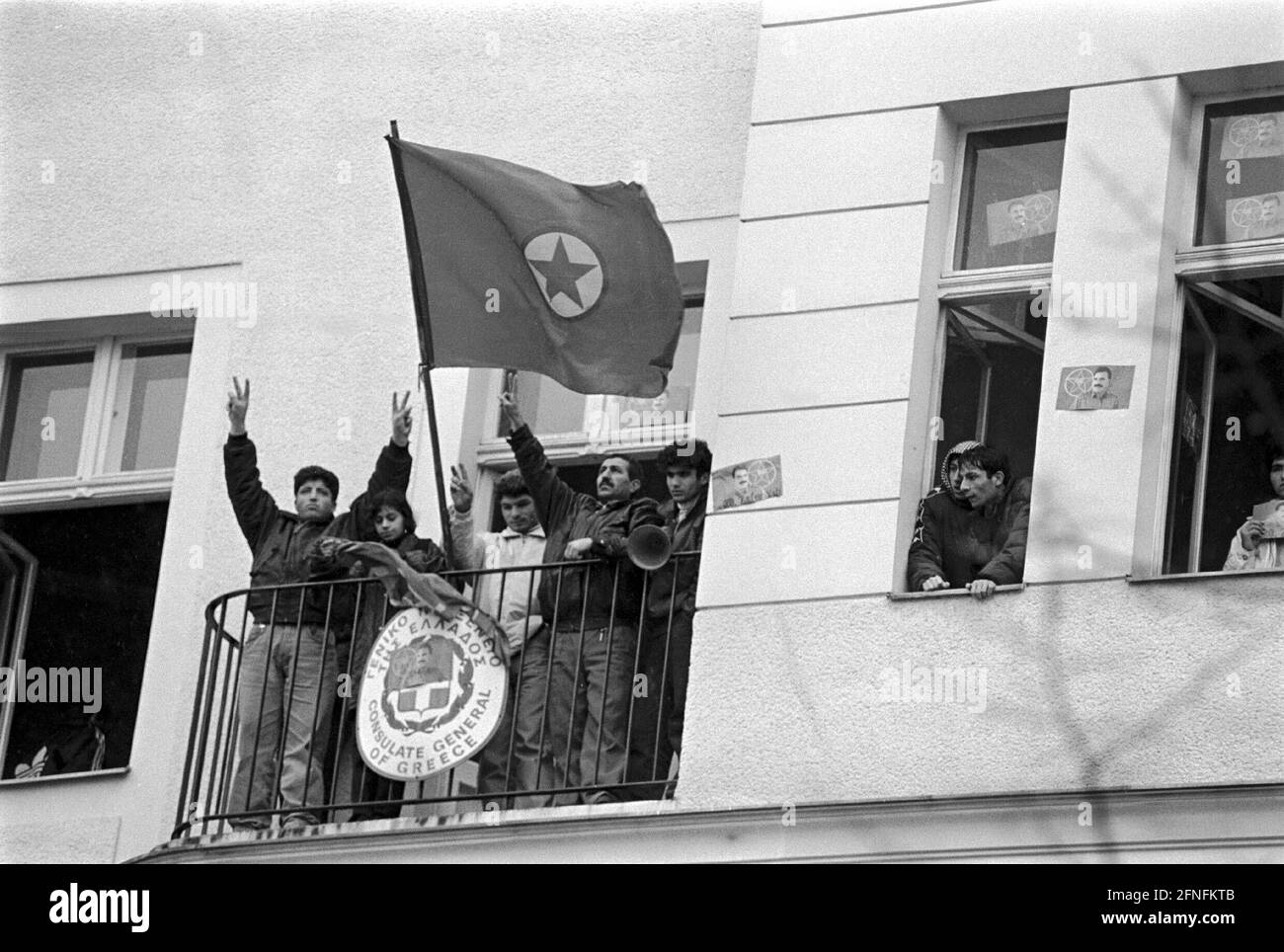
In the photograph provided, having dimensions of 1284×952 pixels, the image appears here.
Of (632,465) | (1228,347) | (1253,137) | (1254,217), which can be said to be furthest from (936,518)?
(1253,137)

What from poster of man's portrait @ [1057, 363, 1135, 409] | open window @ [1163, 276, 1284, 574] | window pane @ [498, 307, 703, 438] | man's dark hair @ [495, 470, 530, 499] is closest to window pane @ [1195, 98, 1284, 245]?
open window @ [1163, 276, 1284, 574]

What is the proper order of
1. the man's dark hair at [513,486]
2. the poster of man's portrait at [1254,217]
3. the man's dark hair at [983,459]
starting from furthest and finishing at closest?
Answer: the man's dark hair at [513,486] → the poster of man's portrait at [1254,217] → the man's dark hair at [983,459]

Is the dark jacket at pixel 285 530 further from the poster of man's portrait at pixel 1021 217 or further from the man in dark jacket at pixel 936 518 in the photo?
the poster of man's portrait at pixel 1021 217

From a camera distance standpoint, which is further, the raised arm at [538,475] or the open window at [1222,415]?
the raised arm at [538,475]

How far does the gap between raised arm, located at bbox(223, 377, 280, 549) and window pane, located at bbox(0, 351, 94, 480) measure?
1.80 meters

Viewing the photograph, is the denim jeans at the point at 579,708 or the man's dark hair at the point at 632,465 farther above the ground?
the man's dark hair at the point at 632,465

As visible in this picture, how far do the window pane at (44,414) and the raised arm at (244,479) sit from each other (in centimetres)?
180

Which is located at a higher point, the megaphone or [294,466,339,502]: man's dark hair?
[294,466,339,502]: man's dark hair

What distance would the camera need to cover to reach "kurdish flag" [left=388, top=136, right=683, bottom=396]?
39.1ft

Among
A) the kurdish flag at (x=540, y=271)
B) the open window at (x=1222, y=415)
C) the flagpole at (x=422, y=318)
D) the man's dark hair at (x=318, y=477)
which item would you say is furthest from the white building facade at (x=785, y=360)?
the flagpole at (x=422, y=318)

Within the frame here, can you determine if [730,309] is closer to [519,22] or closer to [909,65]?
[909,65]

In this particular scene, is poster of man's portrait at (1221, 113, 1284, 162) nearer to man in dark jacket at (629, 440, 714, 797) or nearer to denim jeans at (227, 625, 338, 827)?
man in dark jacket at (629, 440, 714, 797)

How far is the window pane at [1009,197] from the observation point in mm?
11594
